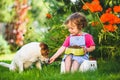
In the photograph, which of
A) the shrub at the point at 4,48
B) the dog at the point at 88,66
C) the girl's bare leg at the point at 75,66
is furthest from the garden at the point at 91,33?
the shrub at the point at 4,48

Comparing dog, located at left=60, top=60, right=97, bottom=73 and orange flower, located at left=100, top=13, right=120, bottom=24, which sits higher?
orange flower, located at left=100, top=13, right=120, bottom=24

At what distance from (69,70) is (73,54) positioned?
25cm

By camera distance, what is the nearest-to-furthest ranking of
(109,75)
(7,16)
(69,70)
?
(109,75)
(69,70)
(7,16)

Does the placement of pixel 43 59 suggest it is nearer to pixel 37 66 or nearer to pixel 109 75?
pixel 37 66

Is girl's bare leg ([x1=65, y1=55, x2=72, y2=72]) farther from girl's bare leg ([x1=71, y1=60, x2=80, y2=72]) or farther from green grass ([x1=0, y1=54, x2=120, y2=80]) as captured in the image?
green grass ([x1=0, y1=54, x2=120, y2=80])

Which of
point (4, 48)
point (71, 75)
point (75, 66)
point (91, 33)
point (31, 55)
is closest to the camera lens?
point (71, 75)

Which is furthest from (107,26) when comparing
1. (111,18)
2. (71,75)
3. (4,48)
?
(4,48)

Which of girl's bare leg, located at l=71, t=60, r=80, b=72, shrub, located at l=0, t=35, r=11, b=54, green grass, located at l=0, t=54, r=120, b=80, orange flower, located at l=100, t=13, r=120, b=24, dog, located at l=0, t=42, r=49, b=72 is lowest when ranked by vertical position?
shrub, located at l=0, t=35, r=11, b=54

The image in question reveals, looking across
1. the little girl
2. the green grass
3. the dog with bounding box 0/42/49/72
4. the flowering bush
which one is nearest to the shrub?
the flowering bush

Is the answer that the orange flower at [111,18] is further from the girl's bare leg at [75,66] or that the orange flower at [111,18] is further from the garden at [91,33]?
the girl's bare leg at [75,66]

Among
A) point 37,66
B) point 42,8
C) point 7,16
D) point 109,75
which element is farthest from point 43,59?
point 42,8

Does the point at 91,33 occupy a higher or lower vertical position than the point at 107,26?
lower

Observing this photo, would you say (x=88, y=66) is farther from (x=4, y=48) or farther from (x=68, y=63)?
(x=4, y=48)

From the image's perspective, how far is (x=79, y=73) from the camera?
274 inches
